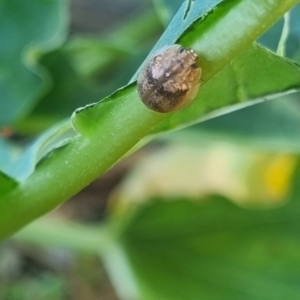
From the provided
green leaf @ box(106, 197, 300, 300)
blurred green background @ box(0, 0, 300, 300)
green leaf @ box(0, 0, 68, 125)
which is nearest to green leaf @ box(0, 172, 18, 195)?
blurred green background @ box(0, 0, 300, 300)

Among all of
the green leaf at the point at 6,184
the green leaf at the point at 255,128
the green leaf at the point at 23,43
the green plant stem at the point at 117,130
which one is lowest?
the green plant stem at the point at 117,130

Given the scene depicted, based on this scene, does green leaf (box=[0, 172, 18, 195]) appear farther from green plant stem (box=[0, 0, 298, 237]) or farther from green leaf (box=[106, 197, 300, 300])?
green leaf (box=[106, 197, 300, 300])

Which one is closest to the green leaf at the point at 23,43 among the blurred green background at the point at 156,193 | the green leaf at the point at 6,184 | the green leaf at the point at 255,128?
the blurred green background at the point at 156,193

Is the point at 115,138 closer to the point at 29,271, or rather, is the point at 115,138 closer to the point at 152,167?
the point at 152,167

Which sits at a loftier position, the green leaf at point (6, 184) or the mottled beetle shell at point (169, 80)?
the green leaf at point (6, 184)

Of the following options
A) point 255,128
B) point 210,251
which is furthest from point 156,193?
point 255,128

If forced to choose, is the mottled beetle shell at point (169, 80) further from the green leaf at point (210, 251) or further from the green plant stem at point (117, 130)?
the green leaf at point (210, 251)

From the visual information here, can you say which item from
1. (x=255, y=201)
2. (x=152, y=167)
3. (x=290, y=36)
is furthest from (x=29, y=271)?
(x=290, y=36)
